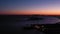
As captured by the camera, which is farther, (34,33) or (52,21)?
(34,33)

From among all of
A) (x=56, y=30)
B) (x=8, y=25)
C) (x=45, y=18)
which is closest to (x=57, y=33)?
(x=56, y=30)

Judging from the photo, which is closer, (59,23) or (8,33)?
(59,23)

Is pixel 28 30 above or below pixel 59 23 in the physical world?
below

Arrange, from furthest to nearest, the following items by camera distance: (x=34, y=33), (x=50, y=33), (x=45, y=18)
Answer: (x=34, y=33) < (x=45, y=18) < (x=50, y=33)

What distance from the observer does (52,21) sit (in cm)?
271

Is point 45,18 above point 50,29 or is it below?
above

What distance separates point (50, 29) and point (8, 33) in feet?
3.24

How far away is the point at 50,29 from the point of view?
2465 mm

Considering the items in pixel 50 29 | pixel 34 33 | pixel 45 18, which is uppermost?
pixel 45 18

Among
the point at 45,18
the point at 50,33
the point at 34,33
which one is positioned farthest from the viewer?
the point at 34,33

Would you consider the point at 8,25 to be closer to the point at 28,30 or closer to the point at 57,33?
the point at 28,30

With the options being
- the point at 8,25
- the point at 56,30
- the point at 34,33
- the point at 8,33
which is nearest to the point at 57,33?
the point at 56,30

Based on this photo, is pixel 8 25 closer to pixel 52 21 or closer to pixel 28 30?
pixel 28 30

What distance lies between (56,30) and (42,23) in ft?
1.08
